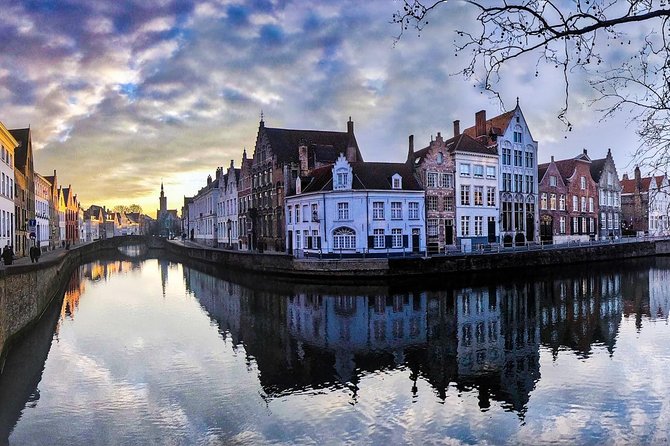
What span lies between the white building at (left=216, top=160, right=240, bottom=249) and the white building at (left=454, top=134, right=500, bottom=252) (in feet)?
95.7

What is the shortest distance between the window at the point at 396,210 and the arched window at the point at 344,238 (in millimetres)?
3852

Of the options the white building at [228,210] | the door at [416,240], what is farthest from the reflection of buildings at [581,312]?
the white building at [228,210]

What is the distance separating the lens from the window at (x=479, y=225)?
49.7m

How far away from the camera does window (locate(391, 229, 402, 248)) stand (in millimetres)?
42000

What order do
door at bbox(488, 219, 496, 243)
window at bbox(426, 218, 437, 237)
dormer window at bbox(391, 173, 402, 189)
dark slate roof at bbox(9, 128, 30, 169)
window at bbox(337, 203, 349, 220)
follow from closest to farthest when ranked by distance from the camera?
window at bbox(337, 203, 349, 220), dormer window at bbox(391, 173, 402, 189), dark slate roof at bbox(9, 128, 30, 169), window at bbox(426, 218, 437, 237), door at bbox(488, 219, 496, 243)

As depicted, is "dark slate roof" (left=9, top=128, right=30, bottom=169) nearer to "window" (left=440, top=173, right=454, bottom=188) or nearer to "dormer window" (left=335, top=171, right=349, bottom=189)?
"dormer window" (left=335, top=171, right=349, bottom=189)

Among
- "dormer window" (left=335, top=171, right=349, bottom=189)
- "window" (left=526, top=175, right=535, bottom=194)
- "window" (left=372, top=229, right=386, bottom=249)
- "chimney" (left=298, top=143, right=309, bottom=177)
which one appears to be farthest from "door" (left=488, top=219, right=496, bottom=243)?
"chimney" (left=298, top=143, right=309, bottom=177)

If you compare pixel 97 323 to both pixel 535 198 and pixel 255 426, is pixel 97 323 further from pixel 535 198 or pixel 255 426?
pixel 535 198

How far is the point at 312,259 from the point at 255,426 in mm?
26742

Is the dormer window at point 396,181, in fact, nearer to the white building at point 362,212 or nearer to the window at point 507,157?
the white building at point 362,212

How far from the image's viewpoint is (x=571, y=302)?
27812mm

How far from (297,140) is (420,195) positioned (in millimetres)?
16849

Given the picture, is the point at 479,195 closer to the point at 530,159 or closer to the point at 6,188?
the point at 530,159

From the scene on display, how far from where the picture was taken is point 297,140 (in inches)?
2133
